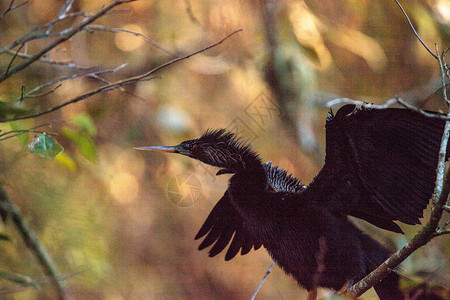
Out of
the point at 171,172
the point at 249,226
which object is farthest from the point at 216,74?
the point at 249,226

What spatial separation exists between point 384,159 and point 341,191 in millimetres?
243

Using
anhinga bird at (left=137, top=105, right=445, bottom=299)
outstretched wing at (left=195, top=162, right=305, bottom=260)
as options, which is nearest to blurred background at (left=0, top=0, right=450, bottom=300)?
outstretched wing at (left=195, top=162, right=305, bottom=260)

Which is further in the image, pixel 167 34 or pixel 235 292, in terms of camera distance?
pixel 235 292

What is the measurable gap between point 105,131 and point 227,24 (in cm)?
191

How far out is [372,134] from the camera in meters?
2.15

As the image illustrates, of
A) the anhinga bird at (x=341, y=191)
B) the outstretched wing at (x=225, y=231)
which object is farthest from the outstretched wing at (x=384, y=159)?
the outstretched wing at (x=225, y=231)

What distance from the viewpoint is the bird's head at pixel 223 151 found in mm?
2469

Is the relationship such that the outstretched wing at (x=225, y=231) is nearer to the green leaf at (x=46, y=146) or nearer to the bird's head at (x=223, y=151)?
the bird's head at (x=223, y=151)

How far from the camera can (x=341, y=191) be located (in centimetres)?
227

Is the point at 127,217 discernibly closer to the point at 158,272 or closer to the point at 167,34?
the point at 158,272

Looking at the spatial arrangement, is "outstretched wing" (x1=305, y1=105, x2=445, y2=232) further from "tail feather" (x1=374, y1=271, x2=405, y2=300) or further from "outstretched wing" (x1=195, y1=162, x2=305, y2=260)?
"outstretched wing" (x1=195, y1=162, x2=305, y2=260)

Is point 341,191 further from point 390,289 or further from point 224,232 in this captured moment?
point 224,232

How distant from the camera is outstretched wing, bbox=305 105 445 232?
2070 millimetres

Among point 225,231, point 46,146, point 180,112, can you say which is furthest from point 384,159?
point 180,112
